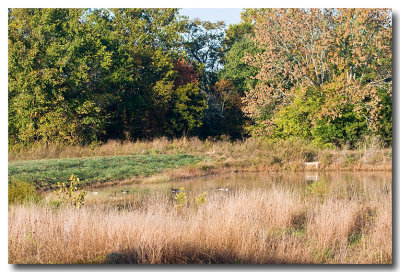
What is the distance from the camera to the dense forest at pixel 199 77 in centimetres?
1576

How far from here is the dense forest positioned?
51.7 feet

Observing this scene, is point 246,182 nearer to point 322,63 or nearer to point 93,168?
point 93,168

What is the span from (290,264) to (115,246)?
2.52m

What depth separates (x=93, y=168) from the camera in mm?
17922

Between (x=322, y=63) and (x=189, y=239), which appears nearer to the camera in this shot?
(x=189, y=239)

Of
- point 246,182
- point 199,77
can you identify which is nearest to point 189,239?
point 199,77

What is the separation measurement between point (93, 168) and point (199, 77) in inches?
223

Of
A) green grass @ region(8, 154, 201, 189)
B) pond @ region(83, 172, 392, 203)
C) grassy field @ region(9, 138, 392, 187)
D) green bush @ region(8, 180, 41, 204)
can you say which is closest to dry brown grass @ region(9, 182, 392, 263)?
green bush @ region(8, 180, 41, 204)

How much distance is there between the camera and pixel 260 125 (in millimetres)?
21406

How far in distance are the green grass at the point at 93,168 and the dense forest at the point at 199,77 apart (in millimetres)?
1264

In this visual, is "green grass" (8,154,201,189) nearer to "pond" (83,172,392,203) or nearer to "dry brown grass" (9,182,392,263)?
"pond" (83,172,392,203)

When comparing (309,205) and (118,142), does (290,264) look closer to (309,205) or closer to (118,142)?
(309,205)

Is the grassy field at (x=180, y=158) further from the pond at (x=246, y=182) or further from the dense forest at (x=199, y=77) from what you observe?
the pond at (x=246, y=182)

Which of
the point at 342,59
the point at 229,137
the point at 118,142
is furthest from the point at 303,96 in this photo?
the point at 118,142
